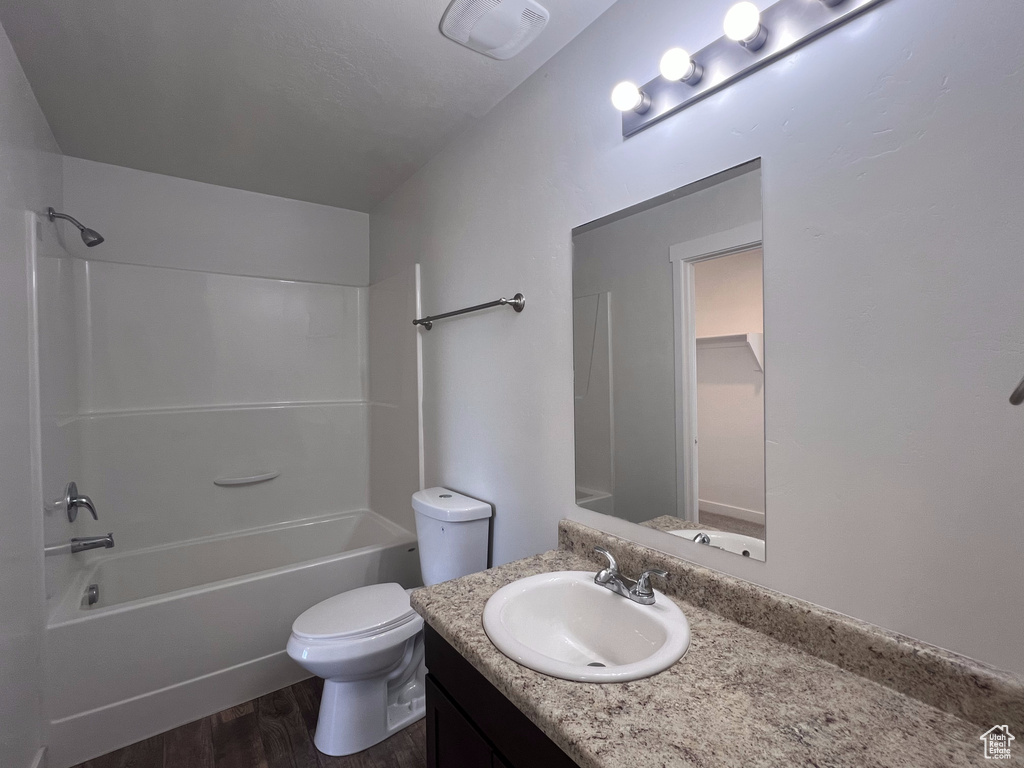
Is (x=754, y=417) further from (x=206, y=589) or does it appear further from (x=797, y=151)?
(x=206, y=589)

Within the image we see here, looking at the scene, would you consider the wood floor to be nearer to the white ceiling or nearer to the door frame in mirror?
the door frame in mirror

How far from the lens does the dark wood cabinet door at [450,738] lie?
951 mm

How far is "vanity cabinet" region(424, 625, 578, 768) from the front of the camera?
0.81 meters

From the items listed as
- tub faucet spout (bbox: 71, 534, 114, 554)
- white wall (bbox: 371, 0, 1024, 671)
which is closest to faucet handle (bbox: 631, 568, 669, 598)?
white wall (bbox: 371, 0, 1024, 671)

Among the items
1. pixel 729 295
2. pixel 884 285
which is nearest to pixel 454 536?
pixel 729 295

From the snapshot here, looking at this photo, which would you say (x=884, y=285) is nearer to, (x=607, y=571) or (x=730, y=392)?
(x=730, y=392)

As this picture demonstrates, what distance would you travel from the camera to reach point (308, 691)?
204cm

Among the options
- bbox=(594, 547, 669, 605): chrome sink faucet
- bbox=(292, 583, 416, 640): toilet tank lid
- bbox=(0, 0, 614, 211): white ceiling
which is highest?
bbox=(0, 0, 614, 211): white ceiling

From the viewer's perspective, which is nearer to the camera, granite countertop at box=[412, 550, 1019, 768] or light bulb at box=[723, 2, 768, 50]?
granite countertop at box=[412, 550, 1019, 768]

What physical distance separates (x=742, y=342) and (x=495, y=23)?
3.69 ft

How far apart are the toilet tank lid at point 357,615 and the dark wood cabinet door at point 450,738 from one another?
612mm

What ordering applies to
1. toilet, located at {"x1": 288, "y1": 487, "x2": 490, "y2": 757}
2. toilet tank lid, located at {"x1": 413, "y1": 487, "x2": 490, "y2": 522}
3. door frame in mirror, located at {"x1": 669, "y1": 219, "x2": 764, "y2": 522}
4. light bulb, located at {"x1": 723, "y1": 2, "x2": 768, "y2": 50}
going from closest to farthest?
light bulb, located at {"x1": 723, "y1": 2, "x2": 768, "y2": 50}
door frame in mirror, located at {"x1": 669, "y1": 219, "x2": 764, "y2": 522}
toilet, located at {"x1": 288, "y1": 487, "x2": 490, "y2": 757}
toilet tank lid, located at {"x1": 413, "y1": 487, "x2": 490, "y2": 522}

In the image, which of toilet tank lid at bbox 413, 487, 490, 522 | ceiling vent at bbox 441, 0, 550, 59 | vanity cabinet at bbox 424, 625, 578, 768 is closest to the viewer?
vanity cabinet at bbox 424, 625, 578, 768

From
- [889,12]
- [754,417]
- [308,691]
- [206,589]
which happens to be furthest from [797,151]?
[308,691]
